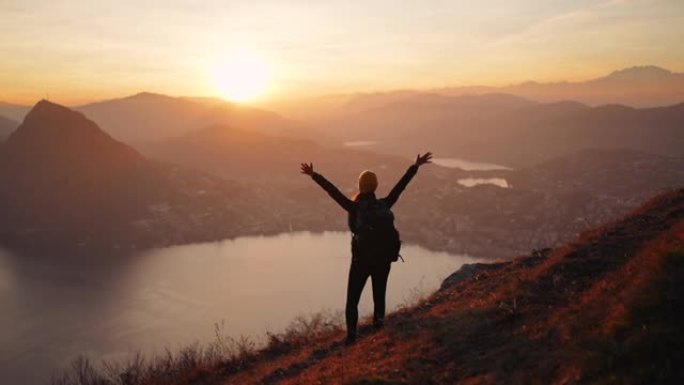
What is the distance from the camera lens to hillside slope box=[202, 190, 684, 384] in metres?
5.62

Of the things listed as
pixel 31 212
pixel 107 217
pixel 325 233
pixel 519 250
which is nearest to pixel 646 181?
pixel 519 250

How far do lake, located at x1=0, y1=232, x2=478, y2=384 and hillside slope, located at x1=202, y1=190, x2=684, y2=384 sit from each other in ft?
206

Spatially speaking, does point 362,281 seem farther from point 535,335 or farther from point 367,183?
point 535,335

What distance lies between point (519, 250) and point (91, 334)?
106997mm

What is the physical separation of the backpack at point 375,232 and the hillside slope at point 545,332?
1.61m

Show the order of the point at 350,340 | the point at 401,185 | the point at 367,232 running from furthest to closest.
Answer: the point at 350,340
the point at 401,185
the point at 367,232

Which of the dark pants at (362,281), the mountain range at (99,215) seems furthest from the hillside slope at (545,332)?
the mountain range at (99,215)

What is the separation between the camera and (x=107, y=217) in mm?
176375

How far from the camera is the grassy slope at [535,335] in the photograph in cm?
566

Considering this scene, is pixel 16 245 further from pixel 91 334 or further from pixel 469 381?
pixel 469 381

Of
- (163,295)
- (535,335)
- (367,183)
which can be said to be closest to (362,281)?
(367,183)

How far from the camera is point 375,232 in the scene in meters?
9.01

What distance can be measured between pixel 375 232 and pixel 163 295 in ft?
358

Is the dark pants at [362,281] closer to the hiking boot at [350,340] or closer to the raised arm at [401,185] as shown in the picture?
the hiking boot at [350,340]
